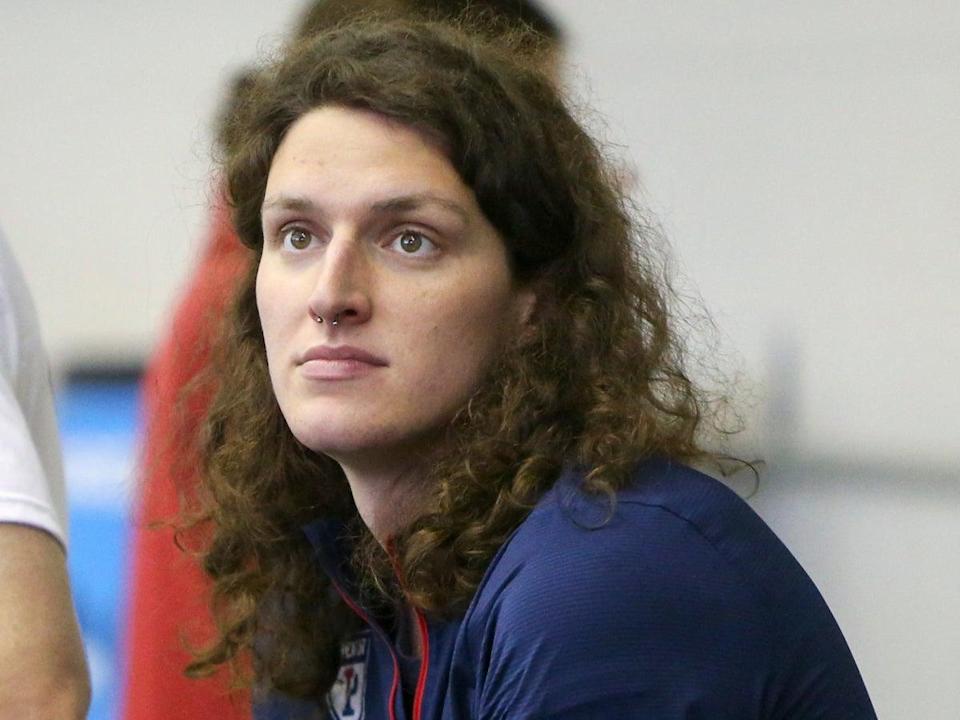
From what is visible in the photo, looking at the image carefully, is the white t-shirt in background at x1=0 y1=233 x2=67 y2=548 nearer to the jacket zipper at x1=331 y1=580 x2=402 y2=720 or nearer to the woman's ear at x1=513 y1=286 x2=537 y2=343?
the jacket zipper at x1=331 y1=580 x2=402 y2=720

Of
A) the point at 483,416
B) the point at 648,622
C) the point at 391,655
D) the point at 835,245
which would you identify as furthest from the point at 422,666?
the point at 835,245

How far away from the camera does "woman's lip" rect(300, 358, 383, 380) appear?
141cm

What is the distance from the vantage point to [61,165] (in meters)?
3.31

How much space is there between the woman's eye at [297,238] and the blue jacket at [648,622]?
347 mm

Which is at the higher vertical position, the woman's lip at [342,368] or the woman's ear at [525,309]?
the woman's ear at [525,309]

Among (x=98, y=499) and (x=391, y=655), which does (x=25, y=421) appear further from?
(x=98, y=499)

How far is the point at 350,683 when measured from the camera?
5.32 feet

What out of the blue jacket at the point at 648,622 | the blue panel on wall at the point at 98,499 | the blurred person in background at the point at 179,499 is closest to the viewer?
the blue jacket at the point at 648,622

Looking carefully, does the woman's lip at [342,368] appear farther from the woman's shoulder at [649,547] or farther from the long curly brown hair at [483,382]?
the woman's shoulder at [649,547]

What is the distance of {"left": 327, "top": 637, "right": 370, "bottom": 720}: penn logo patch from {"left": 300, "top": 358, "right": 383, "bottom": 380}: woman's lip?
35 cm

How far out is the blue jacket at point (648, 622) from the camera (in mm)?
1155

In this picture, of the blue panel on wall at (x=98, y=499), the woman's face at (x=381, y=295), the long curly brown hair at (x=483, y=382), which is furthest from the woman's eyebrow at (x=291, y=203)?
the blue panel on wall at (x=98, y=499)

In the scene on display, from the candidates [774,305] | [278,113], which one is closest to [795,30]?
[774,305]

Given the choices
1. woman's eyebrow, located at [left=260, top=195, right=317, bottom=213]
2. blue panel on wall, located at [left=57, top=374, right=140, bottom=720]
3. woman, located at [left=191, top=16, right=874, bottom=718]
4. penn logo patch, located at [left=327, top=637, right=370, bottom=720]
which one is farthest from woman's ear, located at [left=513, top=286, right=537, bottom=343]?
blue panel on wall, located at [left=57, top=374, right=140, bottom=720]
